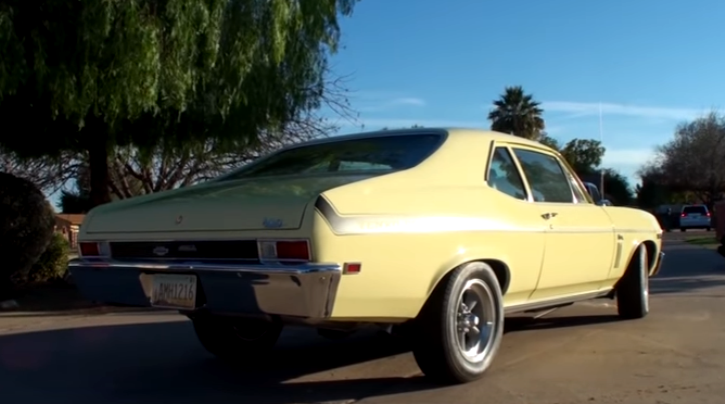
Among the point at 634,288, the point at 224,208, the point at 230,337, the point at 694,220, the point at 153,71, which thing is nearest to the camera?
the point at 224,208

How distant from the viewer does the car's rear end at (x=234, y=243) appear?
438cm

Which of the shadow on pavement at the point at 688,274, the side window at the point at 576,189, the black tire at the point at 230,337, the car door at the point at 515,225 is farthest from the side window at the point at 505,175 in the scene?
the shadow on pavement at the point at 688,274

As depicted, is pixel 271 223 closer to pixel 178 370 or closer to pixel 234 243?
pixel 234 243

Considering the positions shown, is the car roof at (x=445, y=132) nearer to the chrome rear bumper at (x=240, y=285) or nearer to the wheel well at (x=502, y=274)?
the wheel well at (x=502, y=274)

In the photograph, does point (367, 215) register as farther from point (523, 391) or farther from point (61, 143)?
point (61, 143)

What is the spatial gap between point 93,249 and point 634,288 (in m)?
4.90

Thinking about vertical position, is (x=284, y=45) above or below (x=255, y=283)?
above

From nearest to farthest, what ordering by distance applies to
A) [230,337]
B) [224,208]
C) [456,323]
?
[224,208], [456,323], [230,337]

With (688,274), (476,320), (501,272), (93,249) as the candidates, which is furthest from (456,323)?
(688,274)

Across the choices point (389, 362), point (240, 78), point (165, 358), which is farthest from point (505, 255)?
point (240, 78)

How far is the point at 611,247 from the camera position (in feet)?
23.1

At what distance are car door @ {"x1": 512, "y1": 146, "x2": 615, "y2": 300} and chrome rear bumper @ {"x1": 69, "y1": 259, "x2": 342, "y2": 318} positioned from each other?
223 centimetres

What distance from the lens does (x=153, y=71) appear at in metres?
9.41

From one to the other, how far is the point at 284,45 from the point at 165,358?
231 inches
